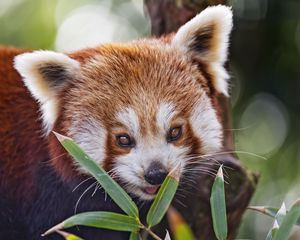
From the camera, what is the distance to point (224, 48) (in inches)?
149

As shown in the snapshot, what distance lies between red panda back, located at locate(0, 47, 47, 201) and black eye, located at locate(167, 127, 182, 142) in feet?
2.01

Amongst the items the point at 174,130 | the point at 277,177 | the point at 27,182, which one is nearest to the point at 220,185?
the point at 174,130

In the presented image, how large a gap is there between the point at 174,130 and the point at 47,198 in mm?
671

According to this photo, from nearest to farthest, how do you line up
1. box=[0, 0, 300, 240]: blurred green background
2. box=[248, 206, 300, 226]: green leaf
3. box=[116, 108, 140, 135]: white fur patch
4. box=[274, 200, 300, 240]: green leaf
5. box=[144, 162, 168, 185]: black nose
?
box=[274, 200, 300, 240]: green leaf, box=[248, 206, 300, 226]: green leaf, box=[144, 162, 168, 185]: black nose, box=[116, 108, 140, 135]: white fur patch, box=[0, 0, 300, 240]: blurred green background

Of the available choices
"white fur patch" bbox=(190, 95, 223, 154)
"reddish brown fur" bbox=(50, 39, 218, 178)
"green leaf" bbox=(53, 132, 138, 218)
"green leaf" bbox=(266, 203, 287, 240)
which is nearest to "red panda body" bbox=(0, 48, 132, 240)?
"reddish brown fur" bbox=(50, 39, 218, 178)

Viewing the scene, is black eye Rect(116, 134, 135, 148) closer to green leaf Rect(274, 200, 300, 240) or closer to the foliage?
the foliage

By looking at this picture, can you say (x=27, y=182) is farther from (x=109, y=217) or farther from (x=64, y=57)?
(x=109, y=217)

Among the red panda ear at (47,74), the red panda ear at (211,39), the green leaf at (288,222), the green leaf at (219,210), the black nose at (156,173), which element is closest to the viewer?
the green leaf at (288,222)

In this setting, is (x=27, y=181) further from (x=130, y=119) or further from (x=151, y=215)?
(x=151, y=215)

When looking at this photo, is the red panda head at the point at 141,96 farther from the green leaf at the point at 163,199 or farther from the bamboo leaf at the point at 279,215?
the bamboo leaf at the point at 279,215

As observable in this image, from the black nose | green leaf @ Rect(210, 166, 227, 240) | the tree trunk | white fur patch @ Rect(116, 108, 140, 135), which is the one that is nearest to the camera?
green leaf @ Rect(210, 166, 227, 240)

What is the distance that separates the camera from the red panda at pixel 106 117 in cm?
345

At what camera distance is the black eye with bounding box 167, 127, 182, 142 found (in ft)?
11.4

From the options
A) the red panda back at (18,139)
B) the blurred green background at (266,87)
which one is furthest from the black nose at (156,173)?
the blurred green background at (266,87)
